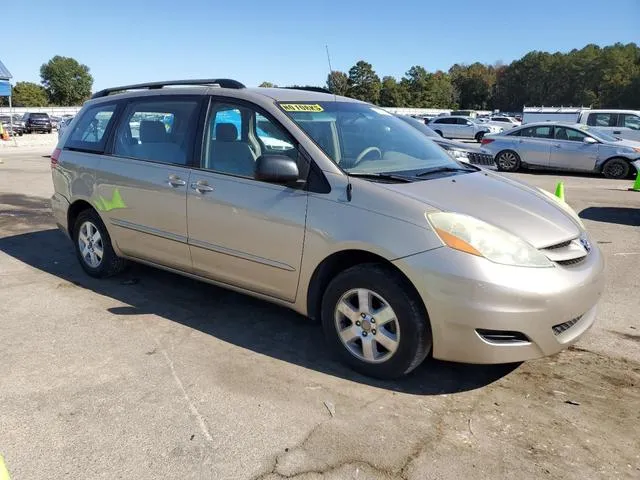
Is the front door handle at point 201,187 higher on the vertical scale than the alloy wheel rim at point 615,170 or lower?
higher

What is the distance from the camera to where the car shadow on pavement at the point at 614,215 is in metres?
8.59

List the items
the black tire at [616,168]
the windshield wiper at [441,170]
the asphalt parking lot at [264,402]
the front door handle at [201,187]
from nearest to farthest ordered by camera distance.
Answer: the asphalt parking lot at [264,402], the windshield wiper at [441,170], the front door handle at [201,187], the black tire at [616,168]

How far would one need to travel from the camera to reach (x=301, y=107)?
159 inches

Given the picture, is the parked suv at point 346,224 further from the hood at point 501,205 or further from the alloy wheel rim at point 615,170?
the alloy wheel rim at point 615,170

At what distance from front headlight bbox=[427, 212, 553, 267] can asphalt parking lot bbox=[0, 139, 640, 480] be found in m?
0.85

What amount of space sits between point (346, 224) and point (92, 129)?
3.21 metres

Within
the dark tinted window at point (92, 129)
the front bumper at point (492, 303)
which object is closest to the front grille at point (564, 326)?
the front bumper at point (492, 303)

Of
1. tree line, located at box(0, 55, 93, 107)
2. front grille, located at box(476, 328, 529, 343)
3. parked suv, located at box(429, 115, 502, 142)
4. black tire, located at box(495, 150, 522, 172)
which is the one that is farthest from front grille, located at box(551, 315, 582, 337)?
tree line, located at box(0, 55, 93, 107)

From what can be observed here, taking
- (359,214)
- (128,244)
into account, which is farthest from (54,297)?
(359,214)

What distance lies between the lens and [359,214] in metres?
3.33

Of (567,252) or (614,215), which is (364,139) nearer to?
(567,252)

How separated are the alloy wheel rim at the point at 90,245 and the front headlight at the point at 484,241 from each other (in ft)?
11.3

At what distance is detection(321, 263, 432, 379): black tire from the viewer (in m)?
3.15

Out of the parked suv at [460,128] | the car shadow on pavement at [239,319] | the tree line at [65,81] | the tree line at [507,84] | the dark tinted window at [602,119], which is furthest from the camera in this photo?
the tree line at [65,81]
